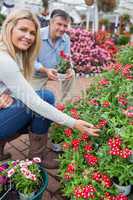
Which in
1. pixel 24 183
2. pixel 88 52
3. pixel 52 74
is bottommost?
pixel 88 52

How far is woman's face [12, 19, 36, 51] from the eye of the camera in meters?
2.31

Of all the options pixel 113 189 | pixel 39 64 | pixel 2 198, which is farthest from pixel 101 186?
pixel 39 64

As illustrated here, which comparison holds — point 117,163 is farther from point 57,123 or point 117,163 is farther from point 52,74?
point 52,74

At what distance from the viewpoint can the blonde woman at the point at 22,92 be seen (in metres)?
2.20

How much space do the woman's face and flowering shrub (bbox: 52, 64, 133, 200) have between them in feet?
2.15

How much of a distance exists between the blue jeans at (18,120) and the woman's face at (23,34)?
439mm

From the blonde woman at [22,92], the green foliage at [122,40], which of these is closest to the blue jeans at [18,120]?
the blonde woman at [22,92]

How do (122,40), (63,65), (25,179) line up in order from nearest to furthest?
1. (25,179)
2. (63,65)
3. (122,40)

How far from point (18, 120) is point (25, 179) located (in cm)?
56

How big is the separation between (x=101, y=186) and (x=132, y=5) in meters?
12.6

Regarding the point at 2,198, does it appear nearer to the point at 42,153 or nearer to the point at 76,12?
the point at 42,153

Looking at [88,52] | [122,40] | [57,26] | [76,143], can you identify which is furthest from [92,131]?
[122,40]

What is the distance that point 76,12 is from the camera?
14211mm

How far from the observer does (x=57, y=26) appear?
3.14 meters
